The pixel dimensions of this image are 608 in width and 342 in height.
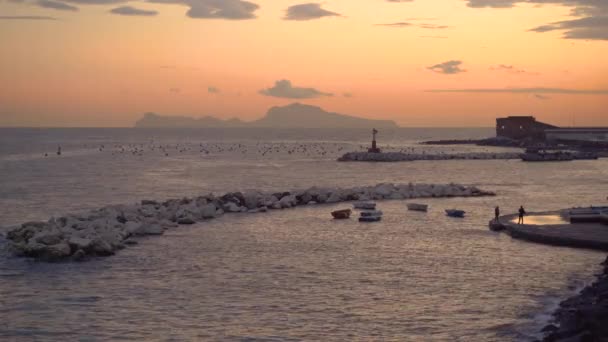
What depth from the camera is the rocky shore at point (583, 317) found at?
50.3 feet

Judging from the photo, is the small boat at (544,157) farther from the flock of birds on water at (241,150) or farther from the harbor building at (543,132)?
the harbor building at (543,132)

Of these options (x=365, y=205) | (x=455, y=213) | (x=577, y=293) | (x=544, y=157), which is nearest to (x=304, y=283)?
(x=577, y=293)

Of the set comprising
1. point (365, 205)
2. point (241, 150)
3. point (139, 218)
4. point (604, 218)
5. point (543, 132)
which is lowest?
point (139, 218)

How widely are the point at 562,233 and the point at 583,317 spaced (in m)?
14.1

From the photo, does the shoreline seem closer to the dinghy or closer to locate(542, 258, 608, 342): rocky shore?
locate(542, 258, 608, 342): rocky shore

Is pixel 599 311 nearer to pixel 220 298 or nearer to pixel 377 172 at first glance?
pixel 220 298

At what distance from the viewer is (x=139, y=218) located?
36688 mm

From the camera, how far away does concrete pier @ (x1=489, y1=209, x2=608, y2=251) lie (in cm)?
2881

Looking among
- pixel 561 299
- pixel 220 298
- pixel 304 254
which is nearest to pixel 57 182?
pixel 304 254

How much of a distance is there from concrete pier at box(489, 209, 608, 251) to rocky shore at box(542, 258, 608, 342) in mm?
6957

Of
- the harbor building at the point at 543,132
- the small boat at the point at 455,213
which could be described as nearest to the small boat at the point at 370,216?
the small boat at the point at 455,213

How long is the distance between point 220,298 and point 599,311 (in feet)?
33.9

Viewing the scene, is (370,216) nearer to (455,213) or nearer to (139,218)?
(455,213)

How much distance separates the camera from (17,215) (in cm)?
4328
